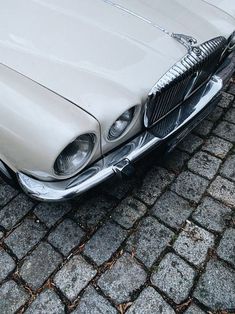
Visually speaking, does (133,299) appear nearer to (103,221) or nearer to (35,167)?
(103,221)

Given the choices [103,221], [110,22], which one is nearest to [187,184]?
[103,221]

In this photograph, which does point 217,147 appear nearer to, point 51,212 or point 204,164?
point 204,164

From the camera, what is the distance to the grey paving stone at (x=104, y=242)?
215 centimetres

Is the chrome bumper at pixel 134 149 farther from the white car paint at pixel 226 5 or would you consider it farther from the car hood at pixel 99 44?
the white car paint at pixel 226 5

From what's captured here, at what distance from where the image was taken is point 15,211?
238cm

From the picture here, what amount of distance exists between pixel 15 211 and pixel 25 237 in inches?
8.7

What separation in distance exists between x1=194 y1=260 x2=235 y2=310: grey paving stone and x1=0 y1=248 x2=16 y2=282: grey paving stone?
3.66 feet

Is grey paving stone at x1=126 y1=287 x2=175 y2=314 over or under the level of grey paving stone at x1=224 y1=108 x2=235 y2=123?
under

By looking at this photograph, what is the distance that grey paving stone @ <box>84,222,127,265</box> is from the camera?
2.15 m

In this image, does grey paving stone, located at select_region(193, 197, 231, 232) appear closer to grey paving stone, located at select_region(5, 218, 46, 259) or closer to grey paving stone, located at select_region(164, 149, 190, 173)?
grey paving stone, located at select_region(164, 149, 190, 173)

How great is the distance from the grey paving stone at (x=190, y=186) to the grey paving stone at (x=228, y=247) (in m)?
0.31

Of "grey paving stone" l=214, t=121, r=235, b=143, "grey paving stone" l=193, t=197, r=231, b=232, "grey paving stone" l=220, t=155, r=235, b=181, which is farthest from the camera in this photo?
"grey paving stone" l=214, t=121, r=235, b=143

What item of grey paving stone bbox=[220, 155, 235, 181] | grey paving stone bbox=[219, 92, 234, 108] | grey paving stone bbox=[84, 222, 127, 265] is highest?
grey paving stone bbox=[219, 92, 234, 108]

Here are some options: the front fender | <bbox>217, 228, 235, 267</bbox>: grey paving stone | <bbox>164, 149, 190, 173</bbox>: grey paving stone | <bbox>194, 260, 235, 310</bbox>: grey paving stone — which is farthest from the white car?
<bbox>194, 260, 235, 310</bbox>: grey paving stone
